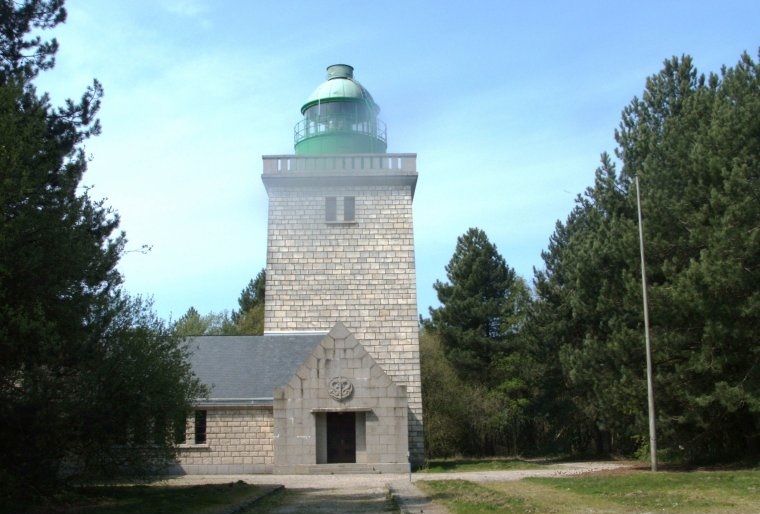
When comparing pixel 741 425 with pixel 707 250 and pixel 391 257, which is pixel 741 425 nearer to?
pixel 707 250

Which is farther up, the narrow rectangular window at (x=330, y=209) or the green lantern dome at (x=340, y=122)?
the green lantern dome at (x=340, y=122)

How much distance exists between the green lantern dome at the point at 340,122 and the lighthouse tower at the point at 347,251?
0.16 metres

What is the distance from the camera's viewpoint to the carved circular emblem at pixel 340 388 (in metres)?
26.0

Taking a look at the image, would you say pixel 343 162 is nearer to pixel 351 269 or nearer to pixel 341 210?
pixel 341 210

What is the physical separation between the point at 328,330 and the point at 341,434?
414 centimetres

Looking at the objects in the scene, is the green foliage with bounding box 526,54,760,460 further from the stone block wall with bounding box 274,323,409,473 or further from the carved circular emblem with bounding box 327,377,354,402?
the carved circular emblem with bounding box 327,377,354,402

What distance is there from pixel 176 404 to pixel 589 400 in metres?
22.7

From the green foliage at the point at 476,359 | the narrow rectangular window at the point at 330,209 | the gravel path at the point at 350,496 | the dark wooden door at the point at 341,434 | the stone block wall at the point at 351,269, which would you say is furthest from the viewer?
the green foliage at the point at 476,359

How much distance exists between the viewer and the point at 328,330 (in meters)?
29.2

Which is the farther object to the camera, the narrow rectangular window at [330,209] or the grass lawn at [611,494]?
the narrow rectangular window at [330,209]

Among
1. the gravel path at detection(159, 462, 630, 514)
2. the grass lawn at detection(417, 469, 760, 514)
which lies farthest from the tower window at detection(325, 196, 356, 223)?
the grass lawn at detection(417, 469, 760, 514)

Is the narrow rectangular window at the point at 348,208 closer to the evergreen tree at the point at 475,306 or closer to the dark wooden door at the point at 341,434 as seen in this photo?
the dark wooden door at the point at 341,434

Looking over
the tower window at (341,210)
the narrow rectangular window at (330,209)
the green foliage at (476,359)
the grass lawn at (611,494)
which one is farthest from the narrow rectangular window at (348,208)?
the grass lawn at (611,494)

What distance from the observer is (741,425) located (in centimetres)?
2322
